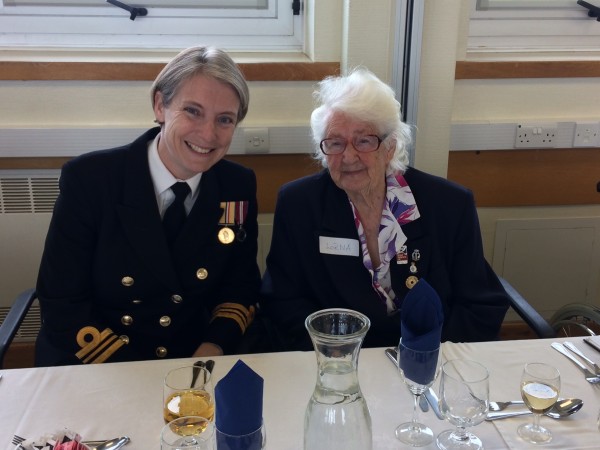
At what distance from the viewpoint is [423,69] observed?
7.43 feet

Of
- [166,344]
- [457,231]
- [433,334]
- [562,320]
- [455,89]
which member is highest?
[455,89]

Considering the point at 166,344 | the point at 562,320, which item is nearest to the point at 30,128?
the point at 166,344

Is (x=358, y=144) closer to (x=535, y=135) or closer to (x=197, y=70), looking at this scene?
(x=197, y=70)

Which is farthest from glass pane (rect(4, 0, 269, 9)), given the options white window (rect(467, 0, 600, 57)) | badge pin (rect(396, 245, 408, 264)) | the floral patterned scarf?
badge pin (rect(396, 245, 408, 264))

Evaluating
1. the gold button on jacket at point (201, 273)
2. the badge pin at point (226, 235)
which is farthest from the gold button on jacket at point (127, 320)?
the badge pin at point (226, 235)

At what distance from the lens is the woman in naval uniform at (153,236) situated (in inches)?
64.7

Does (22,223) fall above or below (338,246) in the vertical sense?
below

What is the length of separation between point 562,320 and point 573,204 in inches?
27.0

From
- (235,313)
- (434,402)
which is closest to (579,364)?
(434,402)

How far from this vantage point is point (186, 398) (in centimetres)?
104

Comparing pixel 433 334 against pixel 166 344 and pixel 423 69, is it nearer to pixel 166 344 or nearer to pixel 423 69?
pixel 166 344

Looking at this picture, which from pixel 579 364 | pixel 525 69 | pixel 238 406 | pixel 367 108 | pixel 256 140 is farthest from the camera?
pixel 525 69

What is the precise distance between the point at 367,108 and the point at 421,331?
2.84ft

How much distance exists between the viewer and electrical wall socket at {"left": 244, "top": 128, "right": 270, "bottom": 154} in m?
2.32
